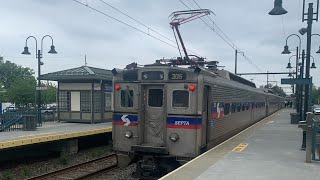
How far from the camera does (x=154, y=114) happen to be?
1041cm

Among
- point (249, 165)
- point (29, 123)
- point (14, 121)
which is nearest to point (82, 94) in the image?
point (29, 123)

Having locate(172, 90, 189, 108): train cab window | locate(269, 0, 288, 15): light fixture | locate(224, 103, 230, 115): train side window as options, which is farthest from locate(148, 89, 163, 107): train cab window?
locate(269, 0, 288, 15): light fixture

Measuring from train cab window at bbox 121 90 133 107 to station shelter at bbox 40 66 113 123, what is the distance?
30.5ft

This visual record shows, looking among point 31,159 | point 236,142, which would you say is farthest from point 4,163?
point 236,142

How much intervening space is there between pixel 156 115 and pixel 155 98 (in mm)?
486

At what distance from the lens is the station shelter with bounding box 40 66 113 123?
66.3ft

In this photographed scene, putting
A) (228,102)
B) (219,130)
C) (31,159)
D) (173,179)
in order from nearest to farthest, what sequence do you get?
(173,179)
(219,130)
(228,102)
(31,159)

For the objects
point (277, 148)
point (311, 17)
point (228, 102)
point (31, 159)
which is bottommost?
point (31, 159)

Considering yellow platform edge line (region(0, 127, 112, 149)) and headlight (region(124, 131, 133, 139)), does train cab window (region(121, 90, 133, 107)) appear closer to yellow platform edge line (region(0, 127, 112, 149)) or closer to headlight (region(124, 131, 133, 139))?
headlight (region(124, 131, 133, 139))

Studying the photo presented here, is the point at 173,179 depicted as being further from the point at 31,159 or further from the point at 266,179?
the point at 31,159

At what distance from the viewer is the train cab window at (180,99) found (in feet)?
33.0

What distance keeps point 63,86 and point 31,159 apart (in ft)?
20.9

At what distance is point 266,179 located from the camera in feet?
25.9

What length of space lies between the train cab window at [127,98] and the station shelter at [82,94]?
9290 millimetres
